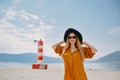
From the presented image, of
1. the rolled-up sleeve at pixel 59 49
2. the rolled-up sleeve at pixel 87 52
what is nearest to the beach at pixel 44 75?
the rolled-up sleeve at pixel 59 49

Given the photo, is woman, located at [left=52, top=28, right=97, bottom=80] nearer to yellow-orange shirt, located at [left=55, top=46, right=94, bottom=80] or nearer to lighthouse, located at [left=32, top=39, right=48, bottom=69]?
yellow-orange shirt, located at [left=55, top=46, right=94, bottom=80]

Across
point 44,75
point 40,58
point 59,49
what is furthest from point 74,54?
point 40,58

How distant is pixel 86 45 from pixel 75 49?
178 millimetres

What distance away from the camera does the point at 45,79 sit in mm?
7293

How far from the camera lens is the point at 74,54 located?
420cm

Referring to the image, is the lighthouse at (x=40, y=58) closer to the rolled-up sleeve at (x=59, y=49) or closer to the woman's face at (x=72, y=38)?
the rolled-up sleeve at (x=59, y=49)

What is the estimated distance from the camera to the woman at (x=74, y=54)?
4.17m

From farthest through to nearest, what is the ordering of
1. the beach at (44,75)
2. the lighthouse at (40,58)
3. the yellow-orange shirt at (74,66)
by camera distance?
the lighthouse at (40,58)
the beach at (44,75)
the yellow-orange shirt at (74,66)

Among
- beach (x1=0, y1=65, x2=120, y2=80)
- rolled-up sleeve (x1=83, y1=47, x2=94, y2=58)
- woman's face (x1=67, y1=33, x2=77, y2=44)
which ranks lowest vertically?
beach (x1=0, y1=65, x2=120, y2=80)

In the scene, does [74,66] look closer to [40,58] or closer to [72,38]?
[72,38]

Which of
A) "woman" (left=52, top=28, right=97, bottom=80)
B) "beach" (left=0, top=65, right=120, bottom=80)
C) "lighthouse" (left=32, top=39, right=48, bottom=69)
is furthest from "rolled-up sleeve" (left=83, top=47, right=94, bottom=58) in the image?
"lighthouse" (left=32, top=39, right=48, bottom=69)

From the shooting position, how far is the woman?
4.17 metres

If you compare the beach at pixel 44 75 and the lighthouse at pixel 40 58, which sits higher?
the lighthouse at pixel 40 58

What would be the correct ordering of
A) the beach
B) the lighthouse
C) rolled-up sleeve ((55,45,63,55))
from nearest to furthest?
rolled-up sleeve ((55,45,63,55)) < the beach < the lighthouse
